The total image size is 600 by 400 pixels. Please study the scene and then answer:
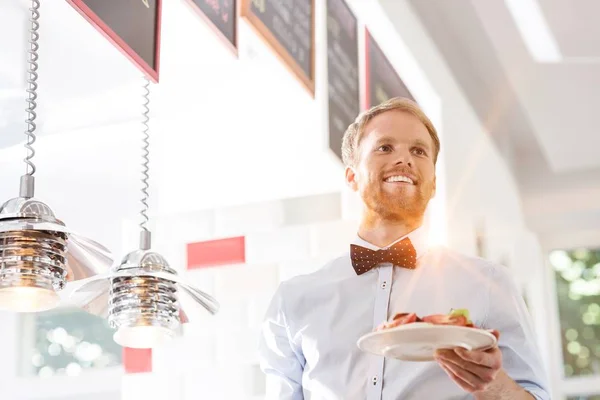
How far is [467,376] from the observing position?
1836 mm

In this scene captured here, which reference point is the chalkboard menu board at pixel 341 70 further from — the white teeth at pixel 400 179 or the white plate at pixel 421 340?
the white plate at pixel 421 340

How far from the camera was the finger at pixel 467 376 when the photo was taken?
183 cm

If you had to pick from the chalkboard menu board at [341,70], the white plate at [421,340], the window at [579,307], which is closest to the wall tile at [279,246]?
the chalkboard menu board at [341,70]

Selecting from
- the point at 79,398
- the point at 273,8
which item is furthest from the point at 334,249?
the point at 79,398

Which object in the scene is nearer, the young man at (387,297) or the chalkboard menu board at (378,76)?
the young man at (387,297)

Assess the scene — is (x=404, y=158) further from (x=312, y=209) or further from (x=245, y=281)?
(x=245, y=281)

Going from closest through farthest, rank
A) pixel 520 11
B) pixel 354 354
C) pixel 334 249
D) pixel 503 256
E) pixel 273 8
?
pixel 354 354
pixel 273 8
pixel 334 249
pixel 520 11
pixel 503 256

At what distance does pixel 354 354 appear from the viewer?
2154 mm

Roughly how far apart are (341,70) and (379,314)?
7.32 ft

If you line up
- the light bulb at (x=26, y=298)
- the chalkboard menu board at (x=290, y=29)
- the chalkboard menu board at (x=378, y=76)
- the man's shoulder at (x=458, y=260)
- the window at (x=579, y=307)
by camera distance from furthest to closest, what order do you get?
the window at (x=579, y=307) → the chalkboard menu board at (x=378, y=76) → the chalkboard menu board at (x=290, y=29) → the light bulb at (x=26, y=298) → the man's shoulder at (x=458, y=260)

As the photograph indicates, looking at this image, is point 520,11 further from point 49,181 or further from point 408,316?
point 408,316

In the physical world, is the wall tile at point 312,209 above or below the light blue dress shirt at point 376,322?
above

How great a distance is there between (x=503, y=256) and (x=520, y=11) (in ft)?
5.43

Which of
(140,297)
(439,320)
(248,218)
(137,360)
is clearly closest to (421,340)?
(439,320)
